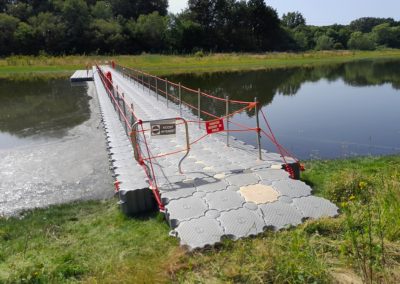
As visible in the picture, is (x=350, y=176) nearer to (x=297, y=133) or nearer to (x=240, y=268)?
(x=240, y=268)

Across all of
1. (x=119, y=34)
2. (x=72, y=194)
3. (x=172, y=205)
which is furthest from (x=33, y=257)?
(x=119, y=34)

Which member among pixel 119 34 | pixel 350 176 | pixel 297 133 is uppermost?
pixel 119 34

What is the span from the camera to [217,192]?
5.34 m

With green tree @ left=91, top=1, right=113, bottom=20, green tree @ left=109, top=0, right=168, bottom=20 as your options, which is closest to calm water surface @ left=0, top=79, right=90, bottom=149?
green tree @ left=91, top=1, right=113, bottom=20

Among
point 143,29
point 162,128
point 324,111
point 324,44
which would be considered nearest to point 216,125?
point 162,128

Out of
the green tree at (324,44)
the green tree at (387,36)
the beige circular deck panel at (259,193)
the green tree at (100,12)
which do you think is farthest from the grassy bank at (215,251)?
the green tree at (387,36)

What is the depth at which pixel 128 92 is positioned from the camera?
1759 cm

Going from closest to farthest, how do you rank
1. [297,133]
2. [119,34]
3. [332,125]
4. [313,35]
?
[297,133] → [332,125] → [119,34] → [313,35]

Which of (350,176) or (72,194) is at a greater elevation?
(350,176)

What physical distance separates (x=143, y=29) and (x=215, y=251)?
58081 millimetres

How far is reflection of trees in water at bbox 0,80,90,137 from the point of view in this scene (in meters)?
13.3

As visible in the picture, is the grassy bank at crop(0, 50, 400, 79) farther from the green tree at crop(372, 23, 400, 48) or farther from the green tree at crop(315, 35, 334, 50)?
the green tree at crop(372, 23, 400, 48)

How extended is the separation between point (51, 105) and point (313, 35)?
8887cm

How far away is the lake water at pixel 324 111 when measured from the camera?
10.6m
